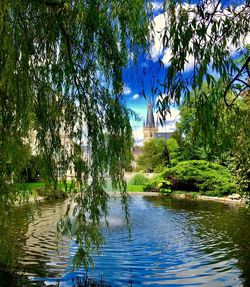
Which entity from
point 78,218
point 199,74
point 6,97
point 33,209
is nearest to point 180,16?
point 199,74

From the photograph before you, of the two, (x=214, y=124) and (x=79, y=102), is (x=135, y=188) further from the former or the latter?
(x=214, y=124)

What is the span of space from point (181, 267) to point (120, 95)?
11.8 feet

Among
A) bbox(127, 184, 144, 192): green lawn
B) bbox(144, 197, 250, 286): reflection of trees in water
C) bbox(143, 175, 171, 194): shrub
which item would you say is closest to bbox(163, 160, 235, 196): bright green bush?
bbox(143, 175, 171, 194): shrub

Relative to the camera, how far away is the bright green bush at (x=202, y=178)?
18359 mm

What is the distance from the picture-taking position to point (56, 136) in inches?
142

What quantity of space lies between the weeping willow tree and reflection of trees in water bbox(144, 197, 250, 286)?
2973 millimetres

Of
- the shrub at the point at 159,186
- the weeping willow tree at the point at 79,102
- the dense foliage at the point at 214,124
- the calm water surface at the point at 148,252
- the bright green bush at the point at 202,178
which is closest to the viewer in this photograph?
the dense foliage at the point at 214,124

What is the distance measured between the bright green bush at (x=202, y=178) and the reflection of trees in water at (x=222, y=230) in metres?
3.58

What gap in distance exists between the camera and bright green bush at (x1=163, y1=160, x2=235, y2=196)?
18.4 metres

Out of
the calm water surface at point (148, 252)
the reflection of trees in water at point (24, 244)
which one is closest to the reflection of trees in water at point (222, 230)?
the calm water surface at point (148, 252)

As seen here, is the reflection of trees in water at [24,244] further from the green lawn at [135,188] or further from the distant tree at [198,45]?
the green lawn at [135,188]

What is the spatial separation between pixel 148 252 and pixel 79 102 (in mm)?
4452

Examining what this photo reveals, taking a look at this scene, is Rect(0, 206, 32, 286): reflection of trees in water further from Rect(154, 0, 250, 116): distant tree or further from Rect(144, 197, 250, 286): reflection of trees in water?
Rect(144, 197, 250, 286): reflection of trees in water

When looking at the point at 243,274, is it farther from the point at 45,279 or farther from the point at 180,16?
the point at 180,16
